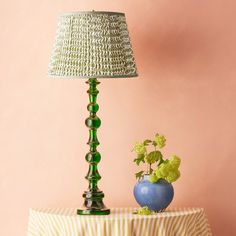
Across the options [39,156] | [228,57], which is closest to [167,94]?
[228,57]

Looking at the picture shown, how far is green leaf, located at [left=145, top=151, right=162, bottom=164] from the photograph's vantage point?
3230mm

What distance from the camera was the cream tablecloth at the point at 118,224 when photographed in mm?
2994

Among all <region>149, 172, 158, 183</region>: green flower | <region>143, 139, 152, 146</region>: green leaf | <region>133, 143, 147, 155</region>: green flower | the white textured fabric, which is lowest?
<region>149, 172, 158, 183</region>: green flower

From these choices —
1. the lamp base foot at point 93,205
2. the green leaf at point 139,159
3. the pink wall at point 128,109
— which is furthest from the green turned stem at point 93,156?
the pink wall at point 128,109

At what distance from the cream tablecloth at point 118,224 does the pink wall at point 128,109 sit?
0.35 metres

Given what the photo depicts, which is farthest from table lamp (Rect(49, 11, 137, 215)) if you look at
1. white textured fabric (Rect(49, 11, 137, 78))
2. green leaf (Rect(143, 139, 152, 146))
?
green leaf (Rect(143, 139, 152, 146))

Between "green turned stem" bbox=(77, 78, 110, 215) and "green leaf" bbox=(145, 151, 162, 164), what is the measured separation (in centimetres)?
19

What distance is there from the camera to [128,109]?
3510 millimetres

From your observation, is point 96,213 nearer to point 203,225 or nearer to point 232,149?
point 203,225

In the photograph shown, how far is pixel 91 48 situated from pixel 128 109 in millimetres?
519

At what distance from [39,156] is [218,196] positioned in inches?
30.9

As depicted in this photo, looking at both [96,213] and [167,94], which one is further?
[167,94]

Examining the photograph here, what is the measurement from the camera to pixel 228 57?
137 inches

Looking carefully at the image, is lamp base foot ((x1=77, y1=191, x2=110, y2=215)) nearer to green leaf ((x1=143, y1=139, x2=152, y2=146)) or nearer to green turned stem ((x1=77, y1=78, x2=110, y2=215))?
green turned stem ((x1=77, y1=78, x2=110, y2=215))
